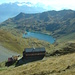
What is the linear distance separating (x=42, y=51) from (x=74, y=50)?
13.2m

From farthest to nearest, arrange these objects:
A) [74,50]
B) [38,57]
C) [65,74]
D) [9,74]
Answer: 1. [38,57]
2. [74,50]
3. [9,74]
4. [65,74]

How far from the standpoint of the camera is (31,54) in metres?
75.8

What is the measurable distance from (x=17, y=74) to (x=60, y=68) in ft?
39.4

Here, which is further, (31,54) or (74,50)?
(31,54)

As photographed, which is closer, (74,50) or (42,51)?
(74,50)

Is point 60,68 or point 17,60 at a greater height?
point 60,68

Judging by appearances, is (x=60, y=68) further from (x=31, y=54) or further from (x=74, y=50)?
(x=31, y=54)

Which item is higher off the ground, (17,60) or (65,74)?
(65,74)

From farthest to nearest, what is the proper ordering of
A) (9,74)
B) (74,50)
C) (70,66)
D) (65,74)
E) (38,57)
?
(38,57) → (74,50) → (9,74) → (70,66) → (65,74)

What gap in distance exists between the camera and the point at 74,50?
70.4 metres

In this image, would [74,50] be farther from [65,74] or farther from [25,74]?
[65,74]

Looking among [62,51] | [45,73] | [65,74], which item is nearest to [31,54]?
[62,51]

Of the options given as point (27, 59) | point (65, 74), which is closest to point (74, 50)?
point (27, 59)

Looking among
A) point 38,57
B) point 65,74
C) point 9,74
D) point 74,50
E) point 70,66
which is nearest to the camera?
point 65,74
